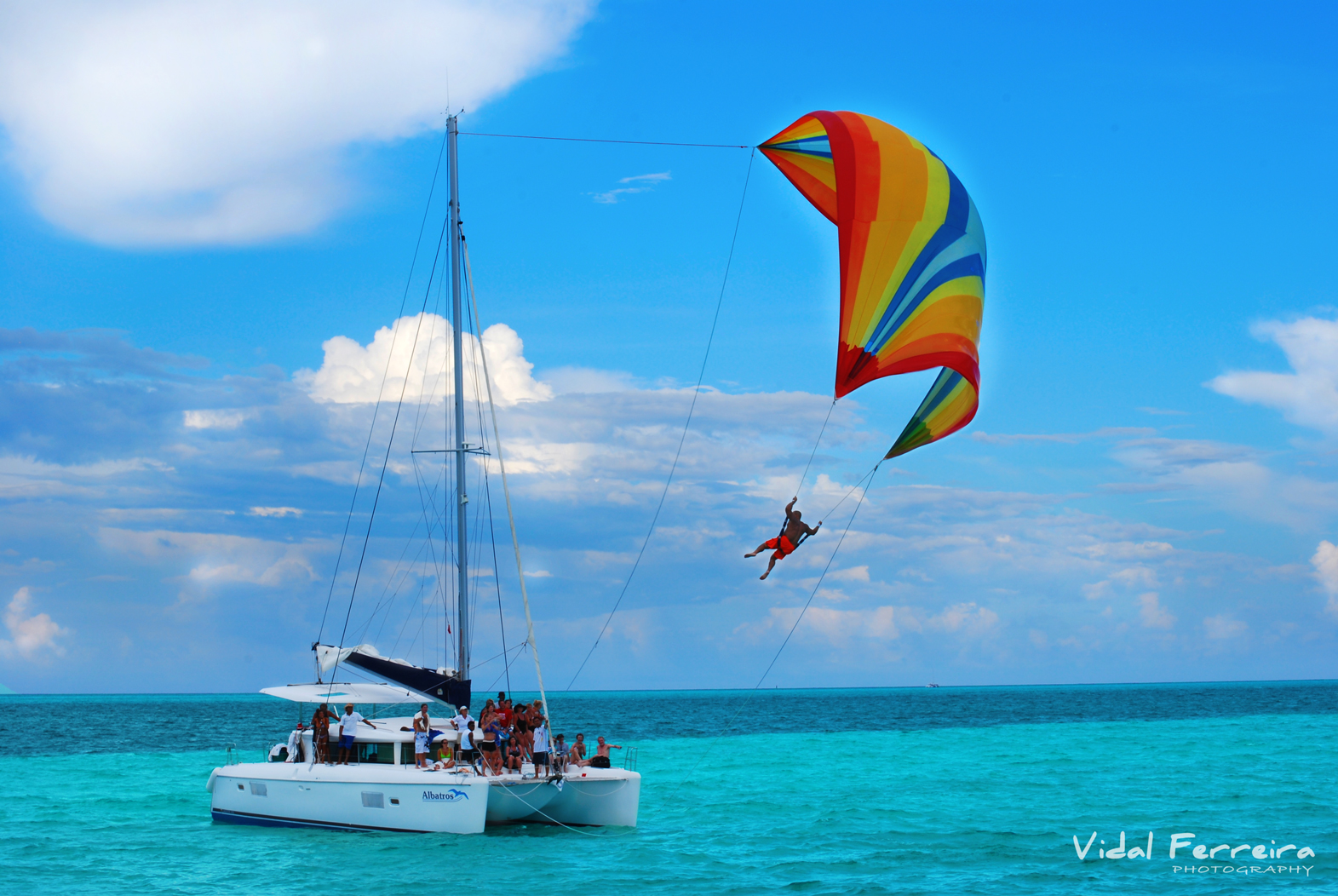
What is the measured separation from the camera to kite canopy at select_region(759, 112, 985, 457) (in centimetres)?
1312

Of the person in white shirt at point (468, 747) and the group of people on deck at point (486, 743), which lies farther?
the group of people on deck at point (486, 743)

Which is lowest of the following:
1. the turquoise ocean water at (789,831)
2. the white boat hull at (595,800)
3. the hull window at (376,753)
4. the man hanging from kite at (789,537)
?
the turquoise ocean water at (789,831)

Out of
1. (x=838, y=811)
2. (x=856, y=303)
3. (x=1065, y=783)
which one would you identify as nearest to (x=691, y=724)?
(x=1065, y=783)

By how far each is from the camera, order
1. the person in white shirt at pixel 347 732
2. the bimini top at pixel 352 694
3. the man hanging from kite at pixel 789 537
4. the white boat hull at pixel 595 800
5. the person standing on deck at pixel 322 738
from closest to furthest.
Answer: the man hanging from kite at pixel 789 537 → the white boat hull at pixel 595 800 → the person in white shirt at pixel 347 732 → the person standing on deck at pixel 322 738 → the bimini top at pixel 352 694

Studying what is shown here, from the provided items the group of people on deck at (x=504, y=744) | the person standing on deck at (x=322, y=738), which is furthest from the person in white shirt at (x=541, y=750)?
the person standing on deck at (x=322, y=738)

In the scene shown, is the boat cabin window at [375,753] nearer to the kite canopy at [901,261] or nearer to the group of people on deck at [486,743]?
the group of people on deck at [486,743]

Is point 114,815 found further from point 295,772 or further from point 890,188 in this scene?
point 890,188

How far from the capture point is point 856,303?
1313cm

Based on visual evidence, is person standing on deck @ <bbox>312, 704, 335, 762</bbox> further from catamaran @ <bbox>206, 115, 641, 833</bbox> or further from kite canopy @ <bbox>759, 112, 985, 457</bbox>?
kite canopy @ <bbox>759, 112, 985, 457</bbox>

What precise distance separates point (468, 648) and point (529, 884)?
15.4ft

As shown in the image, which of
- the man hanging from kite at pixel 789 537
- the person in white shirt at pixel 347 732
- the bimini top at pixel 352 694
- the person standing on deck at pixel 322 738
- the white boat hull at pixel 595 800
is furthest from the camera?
the bimini top at pixel 352 694

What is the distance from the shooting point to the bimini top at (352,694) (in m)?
18.1

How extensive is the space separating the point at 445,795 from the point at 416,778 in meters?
0.60
